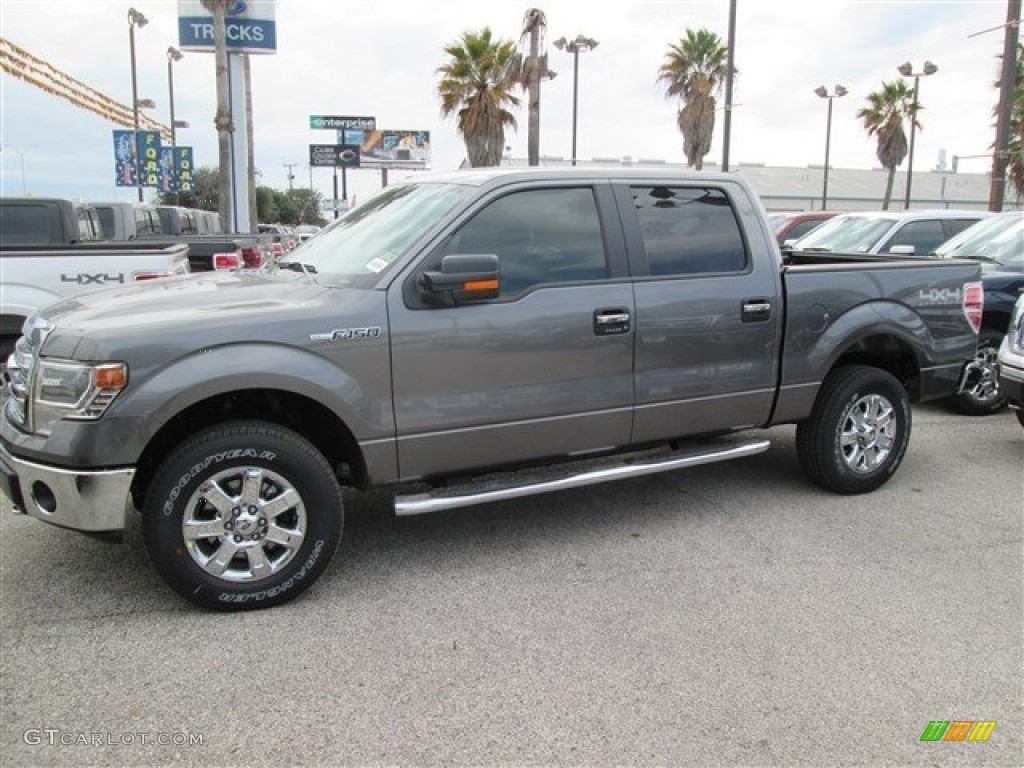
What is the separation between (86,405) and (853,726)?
314 centimetres

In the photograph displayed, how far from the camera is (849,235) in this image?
10.2 m

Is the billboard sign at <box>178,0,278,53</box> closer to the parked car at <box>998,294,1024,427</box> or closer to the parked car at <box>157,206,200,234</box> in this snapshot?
the parked car at <box>157,206,200,234</box>

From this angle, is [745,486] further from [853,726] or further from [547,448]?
[853,726]

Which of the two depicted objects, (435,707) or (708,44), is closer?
(435,707)

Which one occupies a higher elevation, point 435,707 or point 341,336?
point 341,336

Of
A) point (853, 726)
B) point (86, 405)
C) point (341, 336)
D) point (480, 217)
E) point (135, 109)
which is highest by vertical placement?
point (135, 109)

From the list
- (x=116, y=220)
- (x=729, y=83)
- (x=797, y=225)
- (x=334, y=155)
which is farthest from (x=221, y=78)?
(x=334, y=155)

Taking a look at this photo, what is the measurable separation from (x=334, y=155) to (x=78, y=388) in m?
63.8

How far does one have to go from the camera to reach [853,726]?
9.37 feet

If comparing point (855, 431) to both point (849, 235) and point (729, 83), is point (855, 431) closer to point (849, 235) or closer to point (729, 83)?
point (849, 235)

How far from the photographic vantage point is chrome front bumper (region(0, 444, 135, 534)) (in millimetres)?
3332

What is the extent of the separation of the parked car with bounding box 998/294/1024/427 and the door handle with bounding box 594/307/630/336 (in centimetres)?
339

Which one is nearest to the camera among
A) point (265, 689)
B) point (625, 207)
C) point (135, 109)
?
point (265, 689)

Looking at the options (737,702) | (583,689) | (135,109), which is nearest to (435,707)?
(583,689)
